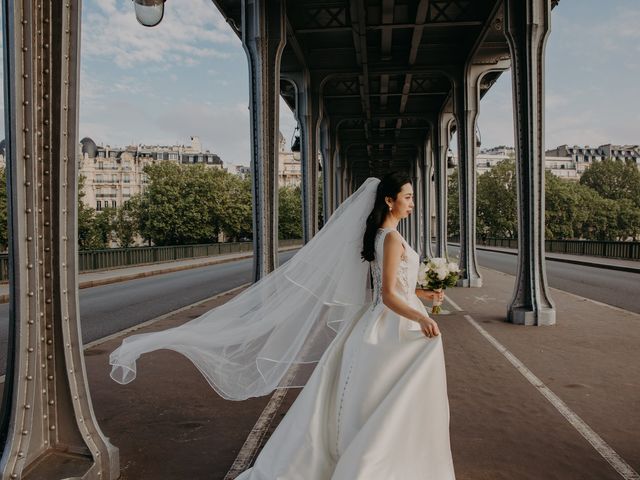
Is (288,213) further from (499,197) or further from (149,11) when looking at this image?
(149,11)

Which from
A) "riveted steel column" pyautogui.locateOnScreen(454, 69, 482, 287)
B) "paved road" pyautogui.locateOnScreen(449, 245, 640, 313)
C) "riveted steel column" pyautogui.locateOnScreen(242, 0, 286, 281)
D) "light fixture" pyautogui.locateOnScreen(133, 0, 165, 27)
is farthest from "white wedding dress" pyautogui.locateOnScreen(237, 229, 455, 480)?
"riveted steel column" pyautogui.locateOnScreen(454, 69, 482, 287)

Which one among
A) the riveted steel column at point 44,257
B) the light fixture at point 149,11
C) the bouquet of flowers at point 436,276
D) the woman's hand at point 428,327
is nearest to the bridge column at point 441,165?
the light fixture at point 149,11

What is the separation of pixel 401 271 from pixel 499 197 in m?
82.4

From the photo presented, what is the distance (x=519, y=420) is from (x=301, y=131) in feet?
57.5

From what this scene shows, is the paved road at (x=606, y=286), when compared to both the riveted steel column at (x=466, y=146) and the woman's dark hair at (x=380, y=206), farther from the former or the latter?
the woman's dark hair at (x=380, y=206)

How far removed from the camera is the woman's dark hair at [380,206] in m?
3.86

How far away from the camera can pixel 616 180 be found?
92.6m

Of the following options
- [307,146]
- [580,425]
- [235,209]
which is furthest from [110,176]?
[580,425]

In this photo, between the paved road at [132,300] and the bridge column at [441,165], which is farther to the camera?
the bridge column at [441,165]

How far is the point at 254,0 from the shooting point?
11.9 m

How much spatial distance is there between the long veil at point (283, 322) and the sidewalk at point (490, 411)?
25.3 inches

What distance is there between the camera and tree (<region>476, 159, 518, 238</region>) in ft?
266

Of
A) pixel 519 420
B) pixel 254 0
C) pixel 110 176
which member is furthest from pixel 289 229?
pixel 519 420

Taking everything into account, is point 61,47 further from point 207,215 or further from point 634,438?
point 207,215
